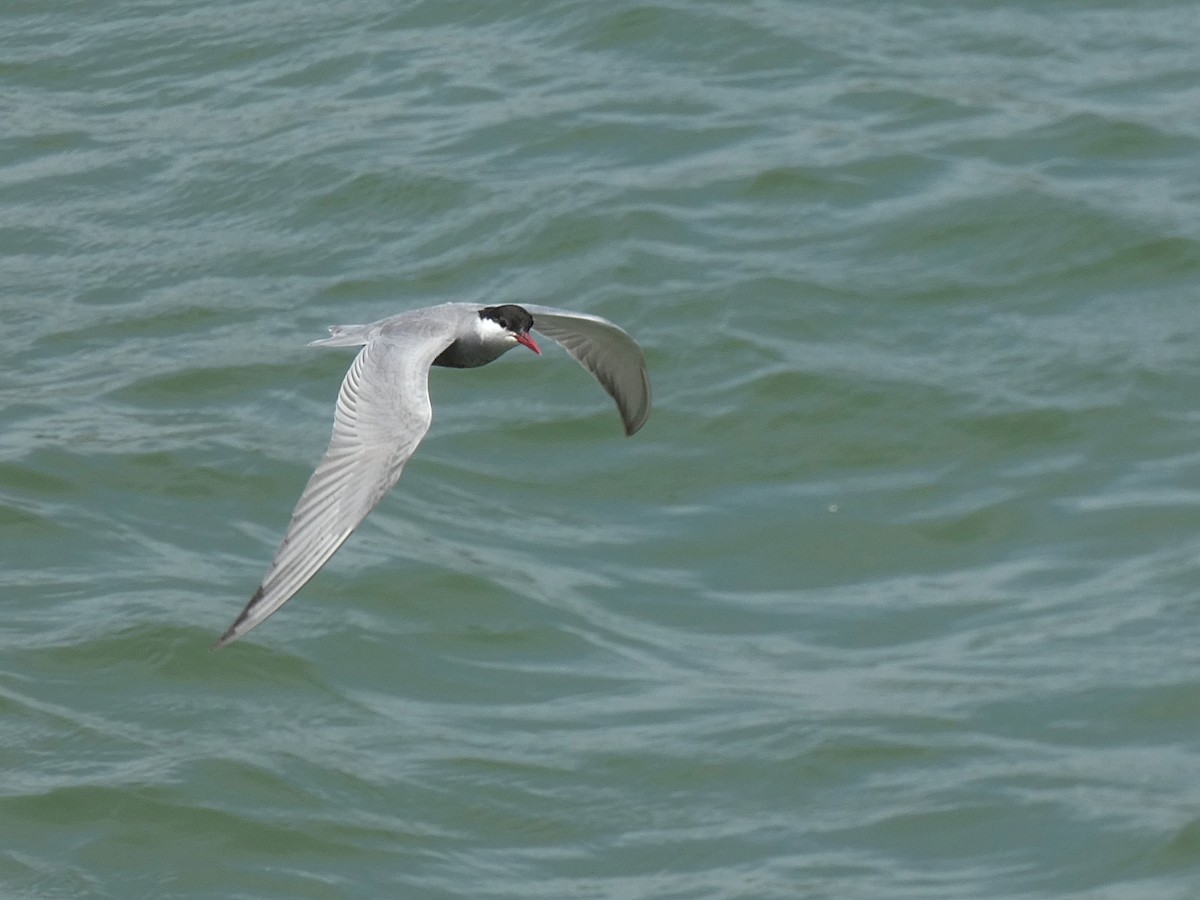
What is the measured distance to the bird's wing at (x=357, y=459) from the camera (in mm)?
7125

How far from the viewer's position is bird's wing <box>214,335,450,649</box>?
712cm

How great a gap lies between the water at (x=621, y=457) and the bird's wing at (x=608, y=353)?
1.97 metres

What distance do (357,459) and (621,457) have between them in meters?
5.65

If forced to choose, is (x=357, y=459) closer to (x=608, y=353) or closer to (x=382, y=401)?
(x=382, y=401)

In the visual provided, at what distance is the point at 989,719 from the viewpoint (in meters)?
11.5

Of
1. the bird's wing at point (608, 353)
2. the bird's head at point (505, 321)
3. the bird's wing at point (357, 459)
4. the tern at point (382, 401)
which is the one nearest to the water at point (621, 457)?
the bird's wing at point (608, 353)

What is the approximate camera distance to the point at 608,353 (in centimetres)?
965

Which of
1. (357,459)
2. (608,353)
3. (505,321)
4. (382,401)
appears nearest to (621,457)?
(608,353)

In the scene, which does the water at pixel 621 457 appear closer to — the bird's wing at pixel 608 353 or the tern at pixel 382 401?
the bird's wing at pixel 608 353

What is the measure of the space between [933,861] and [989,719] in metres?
0.96

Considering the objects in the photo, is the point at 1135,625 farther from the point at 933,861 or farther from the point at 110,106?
the point at 110,106

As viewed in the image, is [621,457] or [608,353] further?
[621,457]

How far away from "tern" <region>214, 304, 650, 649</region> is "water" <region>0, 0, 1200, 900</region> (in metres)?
2.62

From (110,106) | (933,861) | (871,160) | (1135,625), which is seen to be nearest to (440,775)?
(933,861)
